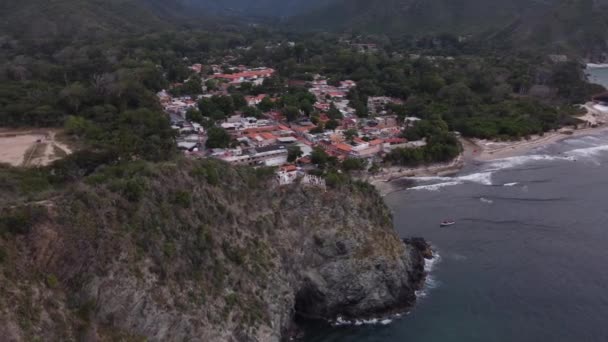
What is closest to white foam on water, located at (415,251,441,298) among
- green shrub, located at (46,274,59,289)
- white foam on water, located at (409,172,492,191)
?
white foam on water, located at (409,172,492,191)

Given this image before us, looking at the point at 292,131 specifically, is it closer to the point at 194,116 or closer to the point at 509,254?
the point at 194,116

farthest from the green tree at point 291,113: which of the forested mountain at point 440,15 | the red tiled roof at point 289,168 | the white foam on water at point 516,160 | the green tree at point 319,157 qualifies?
the forested mountain at point 440,15

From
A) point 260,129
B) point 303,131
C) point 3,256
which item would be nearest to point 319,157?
point 260,129

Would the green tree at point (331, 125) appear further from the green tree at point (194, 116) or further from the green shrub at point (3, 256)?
the green shrub at point (3, 256)

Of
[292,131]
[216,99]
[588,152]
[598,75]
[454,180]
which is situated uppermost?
[216,99]

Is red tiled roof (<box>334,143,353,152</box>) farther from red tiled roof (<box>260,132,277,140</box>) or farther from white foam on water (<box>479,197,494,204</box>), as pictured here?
white foam on water (<box>479,197,494,204</box>)

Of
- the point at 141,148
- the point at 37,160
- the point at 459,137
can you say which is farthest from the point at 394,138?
the point at 37,160
